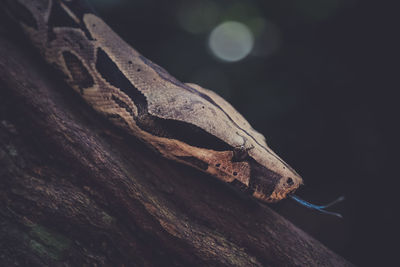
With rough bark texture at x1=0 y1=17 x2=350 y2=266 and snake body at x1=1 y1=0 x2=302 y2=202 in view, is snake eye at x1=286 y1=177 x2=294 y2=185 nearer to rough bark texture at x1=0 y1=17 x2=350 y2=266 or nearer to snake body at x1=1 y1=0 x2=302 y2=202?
snake body at x1=1 y1=0 x2=302 y2=202

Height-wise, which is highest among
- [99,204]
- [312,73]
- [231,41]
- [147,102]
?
[312,73]

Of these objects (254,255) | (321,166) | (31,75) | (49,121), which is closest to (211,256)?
(254,255)

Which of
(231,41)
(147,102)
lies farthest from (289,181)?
(231,41)

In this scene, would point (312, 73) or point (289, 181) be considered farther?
point (312, 73)

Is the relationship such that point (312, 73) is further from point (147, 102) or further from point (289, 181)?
point (147, 102)

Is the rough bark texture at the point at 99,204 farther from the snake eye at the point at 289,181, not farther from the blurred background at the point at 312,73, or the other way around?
the blurred background at the point at 312,73

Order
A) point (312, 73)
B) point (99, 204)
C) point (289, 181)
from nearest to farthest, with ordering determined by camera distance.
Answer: point (99, 204), point (289, 181), point (312, 73)
